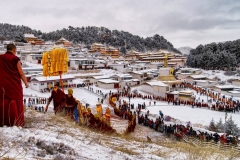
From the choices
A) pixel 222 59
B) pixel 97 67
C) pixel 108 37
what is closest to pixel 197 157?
pixel 97 67

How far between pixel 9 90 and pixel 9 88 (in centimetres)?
4

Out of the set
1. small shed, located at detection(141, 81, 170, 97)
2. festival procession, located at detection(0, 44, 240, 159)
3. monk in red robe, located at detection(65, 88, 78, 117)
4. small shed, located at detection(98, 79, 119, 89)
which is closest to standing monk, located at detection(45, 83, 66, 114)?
festival procession, located at detection(0, 44, 240, 159)

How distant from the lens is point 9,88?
4309 millimetres

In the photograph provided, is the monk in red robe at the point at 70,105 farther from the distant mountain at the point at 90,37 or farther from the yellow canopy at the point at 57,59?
the distant mountain at the point at 90,37

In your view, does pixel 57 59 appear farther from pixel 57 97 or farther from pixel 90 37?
pixel 90 37

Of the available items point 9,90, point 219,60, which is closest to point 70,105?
point 9,90

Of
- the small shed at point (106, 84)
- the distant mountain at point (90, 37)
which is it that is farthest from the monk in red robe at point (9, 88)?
the distant mountain at point (90, 37)

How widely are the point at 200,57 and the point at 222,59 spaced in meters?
6.46

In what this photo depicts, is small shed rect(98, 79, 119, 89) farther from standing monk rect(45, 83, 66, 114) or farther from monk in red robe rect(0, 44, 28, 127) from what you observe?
monk in red robe rect(0, 44, 28, 127)

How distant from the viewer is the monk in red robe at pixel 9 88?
4223mm

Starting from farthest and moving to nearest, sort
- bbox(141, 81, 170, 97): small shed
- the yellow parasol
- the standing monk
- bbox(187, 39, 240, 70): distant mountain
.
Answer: bbox(187, 39, 240, 70): distant mountain < bbox(141, 81, 170, 97): small shed < the yellow parasol < the standing monk

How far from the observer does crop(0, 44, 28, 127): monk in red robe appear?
4.22m

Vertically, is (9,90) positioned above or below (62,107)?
above

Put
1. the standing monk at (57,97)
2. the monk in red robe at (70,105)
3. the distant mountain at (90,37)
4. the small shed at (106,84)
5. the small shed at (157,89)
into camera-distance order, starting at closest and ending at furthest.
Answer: the standing monk at (57,97)
the monk in red robe at (70,105)
the small shed at (157,89)
the small shed at (106,84)
the distant mountain at (90,37)
